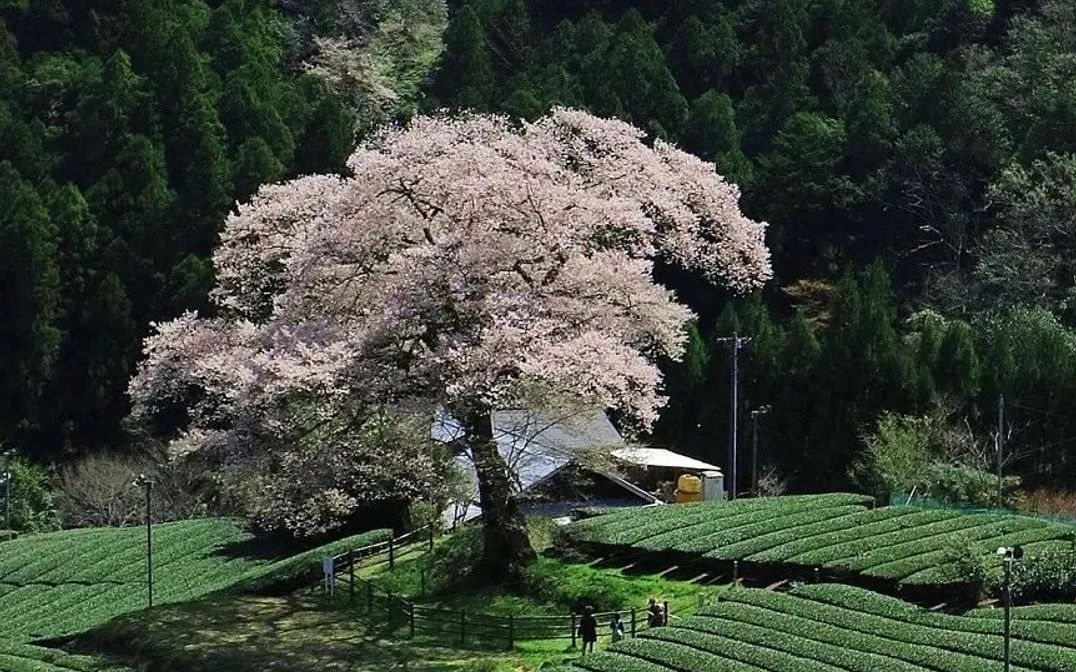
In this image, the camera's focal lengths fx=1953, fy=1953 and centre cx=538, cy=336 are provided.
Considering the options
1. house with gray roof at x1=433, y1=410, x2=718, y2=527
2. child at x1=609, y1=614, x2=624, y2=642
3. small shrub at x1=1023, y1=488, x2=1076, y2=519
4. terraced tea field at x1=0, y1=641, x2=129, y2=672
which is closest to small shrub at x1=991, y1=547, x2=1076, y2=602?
child at x1=609, y1=614, x2=624, y2=642

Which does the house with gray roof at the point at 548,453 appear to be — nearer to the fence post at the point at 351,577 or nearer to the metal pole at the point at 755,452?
the fence post at the point at 351,577

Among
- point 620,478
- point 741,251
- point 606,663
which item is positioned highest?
point 741,251

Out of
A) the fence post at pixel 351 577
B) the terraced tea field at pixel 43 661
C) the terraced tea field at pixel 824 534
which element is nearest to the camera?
the terraced tea field at pixel 824 534

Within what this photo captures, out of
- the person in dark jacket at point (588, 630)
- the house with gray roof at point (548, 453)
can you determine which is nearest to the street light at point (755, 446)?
the house with gray roof at point (548, 453)

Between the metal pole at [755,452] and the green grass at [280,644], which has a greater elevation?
the metal pole at [755,452]

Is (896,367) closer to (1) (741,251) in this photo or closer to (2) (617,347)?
(1) (741,251)

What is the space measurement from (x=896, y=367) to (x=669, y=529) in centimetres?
2007

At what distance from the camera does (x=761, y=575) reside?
115ft

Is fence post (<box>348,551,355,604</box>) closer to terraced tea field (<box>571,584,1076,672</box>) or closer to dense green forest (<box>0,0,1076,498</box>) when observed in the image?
terraced tea field (<box>571,584,1076,672</box>)

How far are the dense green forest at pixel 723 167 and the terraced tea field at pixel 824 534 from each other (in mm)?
13305

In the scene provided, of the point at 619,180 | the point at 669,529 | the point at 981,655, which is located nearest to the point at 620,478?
the point at 669,529

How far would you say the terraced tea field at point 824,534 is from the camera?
33.7 m

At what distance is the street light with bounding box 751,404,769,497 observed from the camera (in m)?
56.2

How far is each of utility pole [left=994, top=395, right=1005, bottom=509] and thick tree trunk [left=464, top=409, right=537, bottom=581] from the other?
1279 cm
